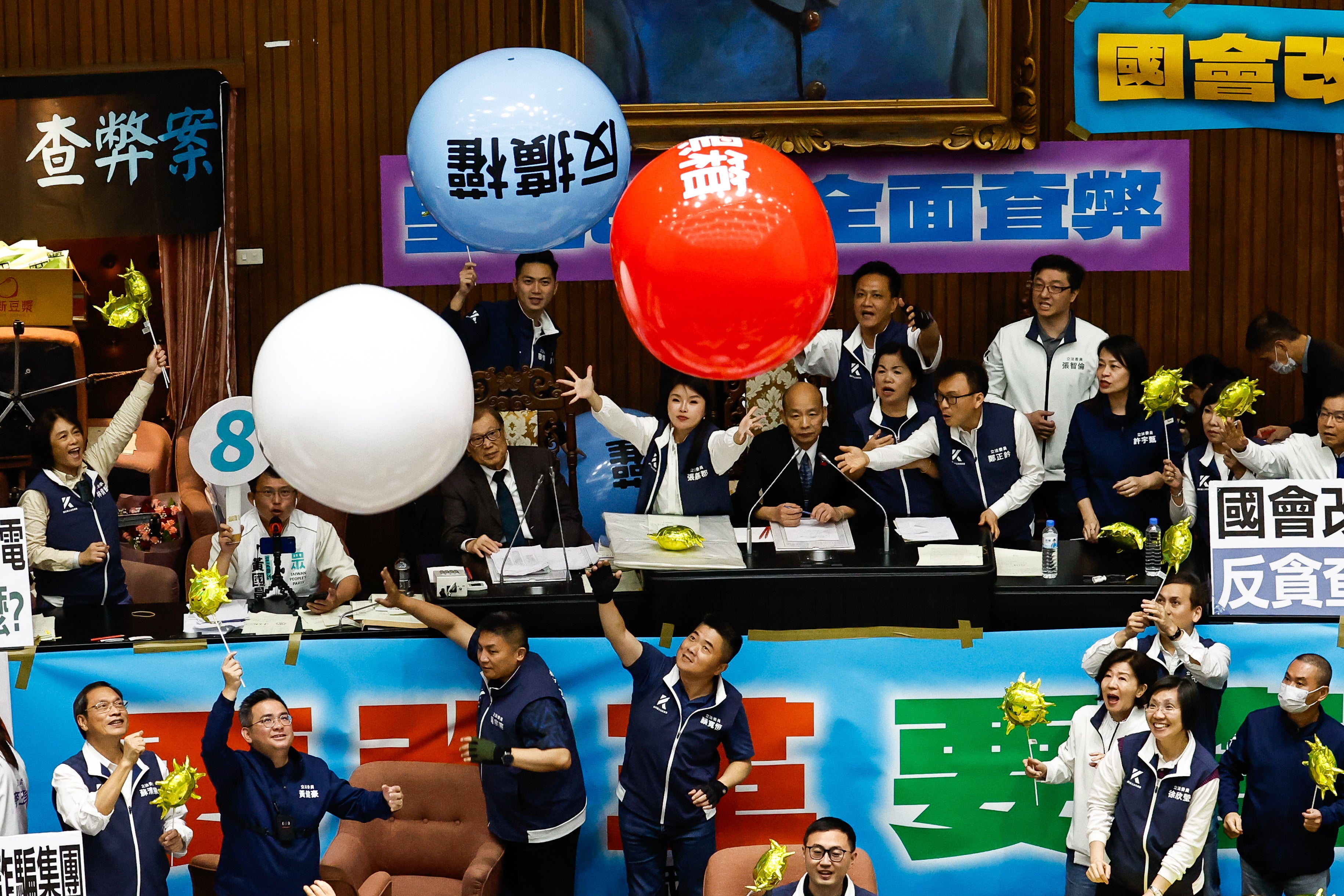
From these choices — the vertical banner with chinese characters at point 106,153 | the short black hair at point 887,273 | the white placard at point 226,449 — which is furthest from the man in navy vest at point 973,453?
the vertical banner with chinese characters at point 106,153

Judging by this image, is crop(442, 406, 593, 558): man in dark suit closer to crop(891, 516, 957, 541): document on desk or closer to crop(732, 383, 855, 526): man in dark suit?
crop(732, 383, 855, 526): man in dark suit

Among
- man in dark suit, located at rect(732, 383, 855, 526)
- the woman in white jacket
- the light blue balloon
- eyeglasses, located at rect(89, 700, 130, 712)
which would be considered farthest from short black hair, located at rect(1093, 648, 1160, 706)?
eyeglasses, located at rect(89, 700, 130, 712)

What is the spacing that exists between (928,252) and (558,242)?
3.06 m

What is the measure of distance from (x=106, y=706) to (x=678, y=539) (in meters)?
1.86

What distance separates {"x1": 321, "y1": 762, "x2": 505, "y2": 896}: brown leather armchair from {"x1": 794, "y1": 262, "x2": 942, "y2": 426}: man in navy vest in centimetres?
213

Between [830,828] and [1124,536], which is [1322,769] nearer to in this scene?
[1124,536]

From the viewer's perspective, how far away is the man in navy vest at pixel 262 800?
15.5ft

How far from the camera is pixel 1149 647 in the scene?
17.0ft

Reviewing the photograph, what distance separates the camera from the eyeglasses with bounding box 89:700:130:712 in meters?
4.79

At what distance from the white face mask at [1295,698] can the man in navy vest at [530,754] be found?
2.20 metres

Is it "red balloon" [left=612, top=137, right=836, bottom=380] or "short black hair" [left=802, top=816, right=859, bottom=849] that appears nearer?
"red balloon" [left=612, top=137, right=836, bottom=380]

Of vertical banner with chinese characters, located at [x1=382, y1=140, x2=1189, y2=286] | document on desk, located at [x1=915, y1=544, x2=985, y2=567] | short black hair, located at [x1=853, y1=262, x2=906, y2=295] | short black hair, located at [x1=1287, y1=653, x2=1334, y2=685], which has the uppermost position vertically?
vertical banner with chinese characters, located at [x1=382, y1=140, x2=1189, y2=286]

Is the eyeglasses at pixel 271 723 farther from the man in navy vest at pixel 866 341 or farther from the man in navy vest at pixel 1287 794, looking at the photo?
the man in navy vest at pixel 1287 794

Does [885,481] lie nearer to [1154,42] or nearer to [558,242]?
[558,242]
